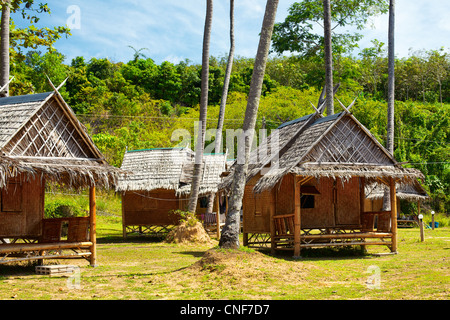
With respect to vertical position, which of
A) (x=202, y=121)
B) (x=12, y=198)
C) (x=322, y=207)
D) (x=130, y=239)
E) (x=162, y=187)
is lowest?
(x=130, y=239)

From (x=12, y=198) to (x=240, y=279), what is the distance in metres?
6.61

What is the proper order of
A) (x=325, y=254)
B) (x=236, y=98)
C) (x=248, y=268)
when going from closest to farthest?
1. (x=248, y=268)
2. (x=325, y=254)
3. (x=236, y=98)

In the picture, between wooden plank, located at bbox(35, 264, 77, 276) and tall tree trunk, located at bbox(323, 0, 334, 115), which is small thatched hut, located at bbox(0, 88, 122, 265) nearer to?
wooden plank, located at bbox(35, 264, 77, 276)

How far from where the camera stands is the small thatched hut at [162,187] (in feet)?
72.8

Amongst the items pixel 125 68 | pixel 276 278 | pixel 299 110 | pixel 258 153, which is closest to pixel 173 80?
pixel 125 68

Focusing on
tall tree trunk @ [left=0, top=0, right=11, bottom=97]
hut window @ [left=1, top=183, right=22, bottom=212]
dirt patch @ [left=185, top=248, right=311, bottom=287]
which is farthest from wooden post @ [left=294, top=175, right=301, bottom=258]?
tall tree trunk @ [left=0, top=0, right=11, bottom=97]

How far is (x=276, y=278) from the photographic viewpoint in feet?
30.3

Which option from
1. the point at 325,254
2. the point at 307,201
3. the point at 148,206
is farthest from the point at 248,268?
the point at 148,206

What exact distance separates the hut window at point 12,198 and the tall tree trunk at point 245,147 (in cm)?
526

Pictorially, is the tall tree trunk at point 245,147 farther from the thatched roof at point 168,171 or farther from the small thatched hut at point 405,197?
the small thatched hut at point 405,197

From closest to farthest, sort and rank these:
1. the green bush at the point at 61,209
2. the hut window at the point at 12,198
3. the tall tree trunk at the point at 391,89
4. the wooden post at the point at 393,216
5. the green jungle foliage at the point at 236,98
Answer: the hut window at the point at 12,198 < the wooden post at the point at 393,216 < the tall tree trunk at the point at 391,89 < the green bush at the point at 61,209 < the green jungle foliage at the point at 236,98

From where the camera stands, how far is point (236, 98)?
A: 43719mm

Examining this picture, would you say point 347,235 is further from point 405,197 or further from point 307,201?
point 405,197

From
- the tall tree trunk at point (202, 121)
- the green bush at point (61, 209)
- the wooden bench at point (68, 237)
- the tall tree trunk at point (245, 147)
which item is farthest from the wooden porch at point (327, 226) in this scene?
the green bush at point (61, 209)
